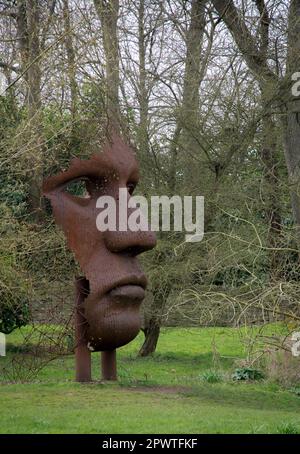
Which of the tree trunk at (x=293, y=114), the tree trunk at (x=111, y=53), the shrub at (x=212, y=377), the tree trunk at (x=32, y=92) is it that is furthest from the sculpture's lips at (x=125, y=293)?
the tree trunk at (x=111, y=53)

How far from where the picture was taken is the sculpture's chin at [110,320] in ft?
36.3

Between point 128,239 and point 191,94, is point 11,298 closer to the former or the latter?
point 128,239

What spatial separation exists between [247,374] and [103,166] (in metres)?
4.42

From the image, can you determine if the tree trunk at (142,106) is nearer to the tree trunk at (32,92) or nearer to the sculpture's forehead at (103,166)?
the tree trunk at (32,92)

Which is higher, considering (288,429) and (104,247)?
(104,247)

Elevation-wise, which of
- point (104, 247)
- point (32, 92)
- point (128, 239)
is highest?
point (32, 92)

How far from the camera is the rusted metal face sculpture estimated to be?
36.3 feet

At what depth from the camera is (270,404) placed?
10555 millimetres

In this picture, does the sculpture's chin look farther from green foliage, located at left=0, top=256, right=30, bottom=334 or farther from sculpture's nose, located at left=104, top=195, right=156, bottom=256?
green foliage, located at left=0, top=256, right=30, bottom=334

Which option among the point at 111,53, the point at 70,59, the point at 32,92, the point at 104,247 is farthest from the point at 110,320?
the point at 111,53

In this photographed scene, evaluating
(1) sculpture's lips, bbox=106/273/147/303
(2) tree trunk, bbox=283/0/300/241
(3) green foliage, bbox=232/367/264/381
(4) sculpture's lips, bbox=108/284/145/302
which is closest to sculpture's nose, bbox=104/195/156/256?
(1) sculpture's lips, bbox=106/273/147/303

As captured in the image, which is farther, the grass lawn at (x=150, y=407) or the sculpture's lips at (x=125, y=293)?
the sculpture's lips at (x=125, y=293)

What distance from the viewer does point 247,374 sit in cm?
1349
